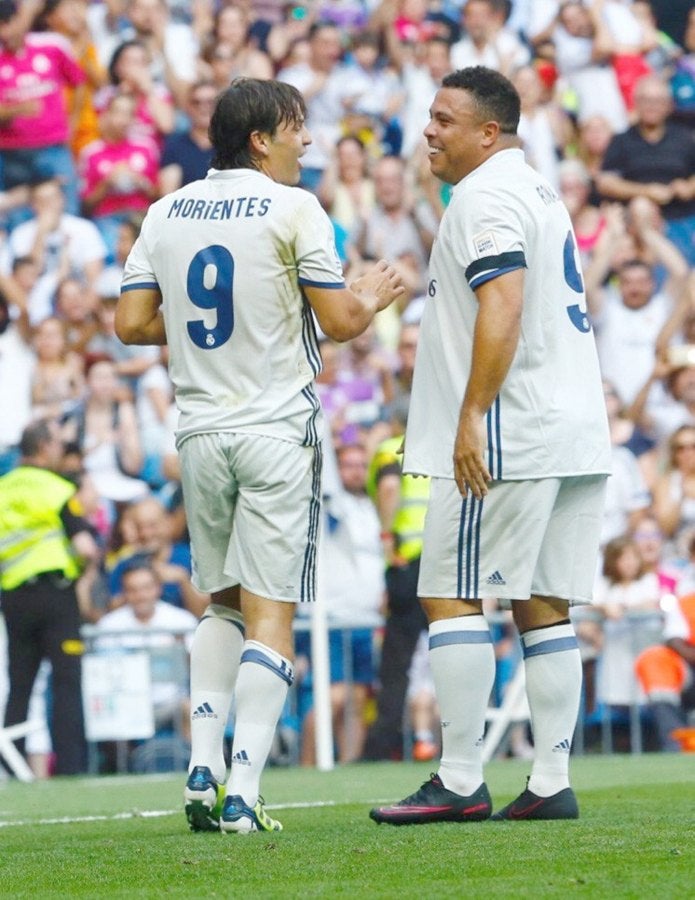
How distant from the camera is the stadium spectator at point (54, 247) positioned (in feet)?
49.2

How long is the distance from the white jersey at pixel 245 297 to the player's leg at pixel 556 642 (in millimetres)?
833

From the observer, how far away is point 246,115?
5.89 metres

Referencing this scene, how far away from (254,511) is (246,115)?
121 cm

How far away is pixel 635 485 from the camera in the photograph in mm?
13750

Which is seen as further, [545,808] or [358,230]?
[358,230]

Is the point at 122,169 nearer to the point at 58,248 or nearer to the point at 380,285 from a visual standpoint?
the point at 58,248

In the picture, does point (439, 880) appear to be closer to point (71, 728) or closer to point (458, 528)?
point (458, 528)

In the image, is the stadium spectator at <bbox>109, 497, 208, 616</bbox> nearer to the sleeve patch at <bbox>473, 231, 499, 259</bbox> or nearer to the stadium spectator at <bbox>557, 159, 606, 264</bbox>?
the stadium spectator at <bbox>557, 159, 606, 264</bbox>

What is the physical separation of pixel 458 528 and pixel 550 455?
354mm

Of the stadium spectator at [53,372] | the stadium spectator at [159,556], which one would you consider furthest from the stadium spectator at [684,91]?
the stadium spectator at [159,556]

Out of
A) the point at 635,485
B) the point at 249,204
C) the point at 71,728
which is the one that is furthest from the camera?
the point at 635,485

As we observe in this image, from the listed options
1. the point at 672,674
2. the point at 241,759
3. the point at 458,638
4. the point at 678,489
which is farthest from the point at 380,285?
the point at 678,489

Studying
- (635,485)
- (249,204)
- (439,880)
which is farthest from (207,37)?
(439,880)

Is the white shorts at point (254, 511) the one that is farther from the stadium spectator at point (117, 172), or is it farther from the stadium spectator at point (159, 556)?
the stadium spectator at point (117, 172)
